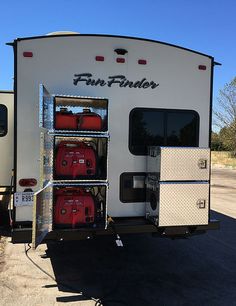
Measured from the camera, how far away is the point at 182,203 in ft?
18.2

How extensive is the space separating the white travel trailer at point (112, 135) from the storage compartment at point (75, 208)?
14mm

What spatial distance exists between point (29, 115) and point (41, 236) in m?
1.64

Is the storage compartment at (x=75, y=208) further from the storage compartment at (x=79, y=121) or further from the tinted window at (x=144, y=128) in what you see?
the tinted window at (x=144, y=128)

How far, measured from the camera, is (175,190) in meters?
5.48

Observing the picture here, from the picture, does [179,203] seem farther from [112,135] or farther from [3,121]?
[3,121]

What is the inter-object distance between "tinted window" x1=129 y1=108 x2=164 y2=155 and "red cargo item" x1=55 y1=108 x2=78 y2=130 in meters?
1.11

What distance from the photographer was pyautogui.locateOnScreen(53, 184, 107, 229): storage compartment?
5.16 meters

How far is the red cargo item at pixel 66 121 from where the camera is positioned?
5074 mm

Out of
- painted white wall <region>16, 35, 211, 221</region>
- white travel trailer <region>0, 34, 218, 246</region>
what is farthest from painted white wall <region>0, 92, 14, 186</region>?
painted white wall <region>16, 35, 211, 221</region>

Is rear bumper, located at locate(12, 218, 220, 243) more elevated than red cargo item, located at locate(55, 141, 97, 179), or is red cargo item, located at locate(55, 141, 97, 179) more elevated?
red cargo item, located at locate(55, 141, 97, 179)

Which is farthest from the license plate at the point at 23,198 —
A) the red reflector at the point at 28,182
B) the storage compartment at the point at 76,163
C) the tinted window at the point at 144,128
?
the tinted window at the point at 144,128

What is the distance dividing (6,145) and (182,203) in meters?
4.39

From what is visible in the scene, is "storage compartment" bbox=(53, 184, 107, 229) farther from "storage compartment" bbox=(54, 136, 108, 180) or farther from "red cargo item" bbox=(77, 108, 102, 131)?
"red cargo item" bbox=(77, 108, 102, 131)

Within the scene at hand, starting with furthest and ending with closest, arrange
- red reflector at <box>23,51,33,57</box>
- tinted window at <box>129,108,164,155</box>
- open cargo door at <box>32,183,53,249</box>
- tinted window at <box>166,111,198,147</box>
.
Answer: tinted window at <box>166,111,198,147</box>
tinted window at <box>129,108,164,155</box>
red reflector at <box>23,51,33,57</box>
open cargo door at <box>32,183,53,249</box>
